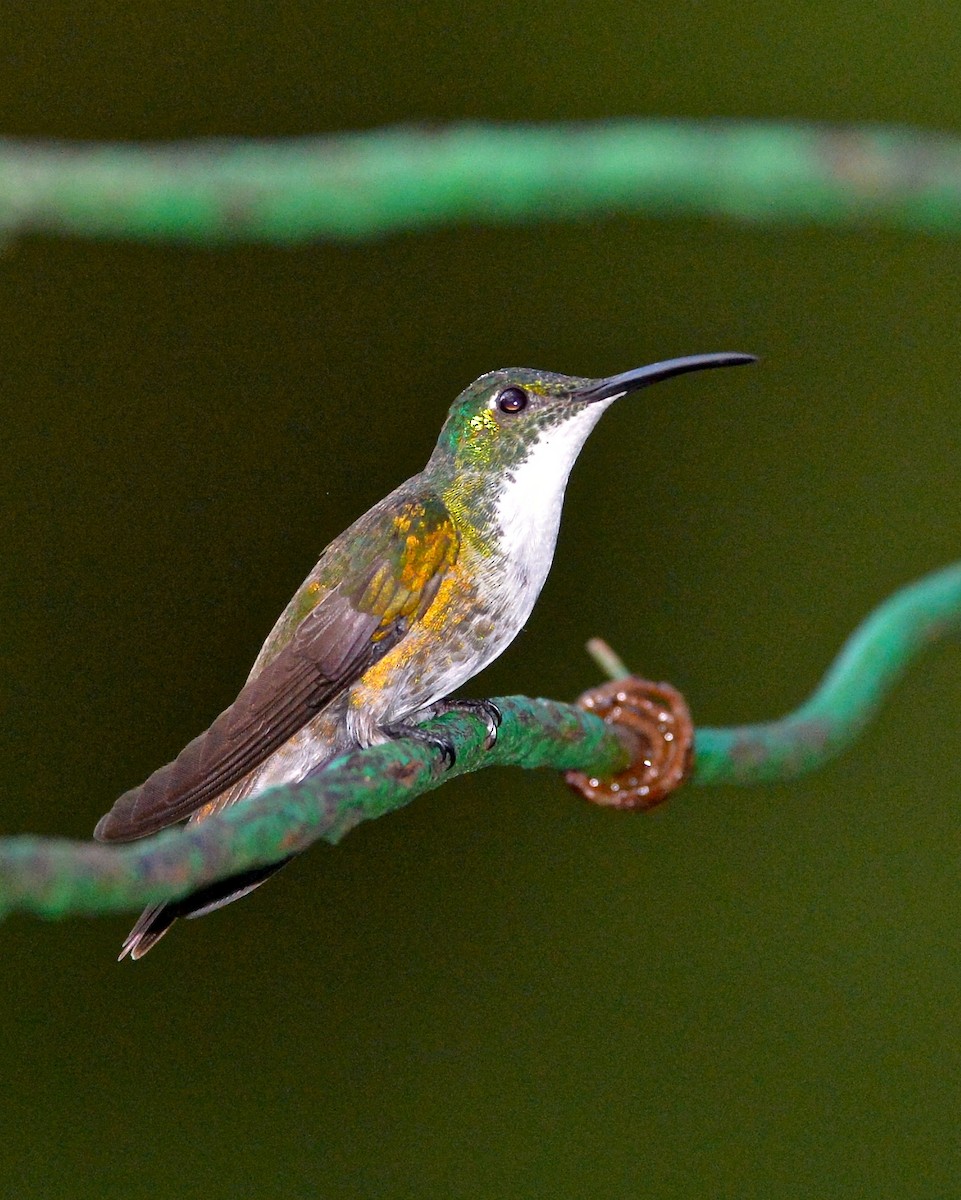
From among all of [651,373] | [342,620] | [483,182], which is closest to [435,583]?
[342,620]

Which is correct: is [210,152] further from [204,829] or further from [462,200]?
[204,829]

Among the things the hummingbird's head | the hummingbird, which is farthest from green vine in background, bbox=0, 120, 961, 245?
the hummingbird's head

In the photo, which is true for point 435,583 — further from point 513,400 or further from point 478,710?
point 513,400

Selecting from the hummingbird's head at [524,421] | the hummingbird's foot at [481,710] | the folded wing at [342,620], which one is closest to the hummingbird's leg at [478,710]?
the hummingbird's foot at [481,710]

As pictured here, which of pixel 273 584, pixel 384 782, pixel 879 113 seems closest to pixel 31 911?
pixel 384 782

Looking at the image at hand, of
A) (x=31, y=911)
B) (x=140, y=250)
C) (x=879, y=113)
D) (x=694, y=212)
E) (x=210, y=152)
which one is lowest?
(x=31, y=911)

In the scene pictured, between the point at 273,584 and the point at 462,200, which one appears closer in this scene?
the point at 462,200

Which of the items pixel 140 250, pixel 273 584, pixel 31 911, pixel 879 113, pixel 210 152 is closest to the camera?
pixel 31 911
